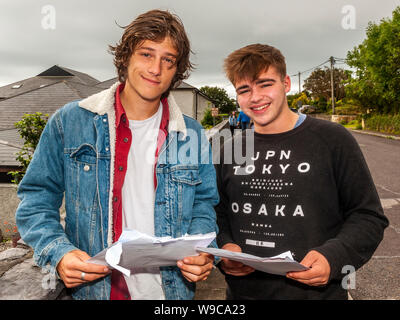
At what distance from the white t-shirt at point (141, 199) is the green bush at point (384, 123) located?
27540 mm

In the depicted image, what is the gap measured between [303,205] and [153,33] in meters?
1.38

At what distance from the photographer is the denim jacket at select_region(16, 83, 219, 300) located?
157cm

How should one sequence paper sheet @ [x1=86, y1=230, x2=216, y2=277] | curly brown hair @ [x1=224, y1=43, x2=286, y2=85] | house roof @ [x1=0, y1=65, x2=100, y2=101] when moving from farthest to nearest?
house roof @ [x1=0, y1=65, x2=100, y2=101], curly brown hair @ [x1=224, y1=43, x2=286, y2=85], paper sheet @ [x1=86, y1=230, x2=216, y2=277]

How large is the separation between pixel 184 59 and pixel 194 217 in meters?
1.06

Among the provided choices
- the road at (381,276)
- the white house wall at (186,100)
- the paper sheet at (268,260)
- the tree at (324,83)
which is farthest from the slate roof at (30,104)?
the tree at (324,83)

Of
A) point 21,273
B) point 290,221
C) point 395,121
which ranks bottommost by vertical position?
point 21,273

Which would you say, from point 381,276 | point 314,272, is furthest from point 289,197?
point 381,276

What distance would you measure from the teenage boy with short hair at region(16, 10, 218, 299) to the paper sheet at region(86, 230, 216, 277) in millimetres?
132

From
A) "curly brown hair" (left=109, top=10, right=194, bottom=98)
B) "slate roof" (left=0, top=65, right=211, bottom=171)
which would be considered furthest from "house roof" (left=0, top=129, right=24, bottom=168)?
"curly brown hair" (left=109, top=10, right=194, bottom=98)

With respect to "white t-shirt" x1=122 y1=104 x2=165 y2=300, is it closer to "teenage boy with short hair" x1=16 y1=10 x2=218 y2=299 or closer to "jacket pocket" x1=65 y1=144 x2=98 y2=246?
"teenage boy with short hair" x1=16 y1=10 x2=218 y2=299

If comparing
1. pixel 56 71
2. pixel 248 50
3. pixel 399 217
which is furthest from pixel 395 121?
pixel 56 71

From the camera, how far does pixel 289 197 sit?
1.87 m

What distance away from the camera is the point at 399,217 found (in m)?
6.30
